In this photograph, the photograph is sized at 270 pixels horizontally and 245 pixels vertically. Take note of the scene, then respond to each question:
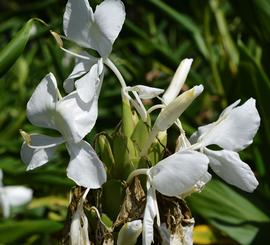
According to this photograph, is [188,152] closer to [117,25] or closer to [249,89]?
[117,25]

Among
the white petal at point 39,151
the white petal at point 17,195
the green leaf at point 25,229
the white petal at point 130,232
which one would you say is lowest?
the white petal at point 17,195

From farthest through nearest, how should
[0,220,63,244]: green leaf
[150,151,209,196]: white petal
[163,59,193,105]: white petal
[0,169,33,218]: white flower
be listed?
[0,169,33,218]: white flower < [0,220,63,244]: green leaf < [163,59,193,105]: white petal < [150,151,209,196]: white petal

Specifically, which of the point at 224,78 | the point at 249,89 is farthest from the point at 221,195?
the point at 224,78

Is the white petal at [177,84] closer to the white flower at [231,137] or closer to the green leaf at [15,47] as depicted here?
the white flower at [231,137]

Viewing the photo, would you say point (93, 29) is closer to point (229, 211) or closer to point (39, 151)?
point (39, 151)

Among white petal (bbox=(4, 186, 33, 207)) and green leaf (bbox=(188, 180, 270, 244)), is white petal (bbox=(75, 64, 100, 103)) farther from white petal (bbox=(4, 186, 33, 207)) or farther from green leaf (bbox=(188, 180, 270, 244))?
white petal (bbox=(4, 186, 33, 207))

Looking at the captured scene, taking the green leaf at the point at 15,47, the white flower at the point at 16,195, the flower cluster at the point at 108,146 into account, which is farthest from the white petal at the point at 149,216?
the white flower at the point at 16,195

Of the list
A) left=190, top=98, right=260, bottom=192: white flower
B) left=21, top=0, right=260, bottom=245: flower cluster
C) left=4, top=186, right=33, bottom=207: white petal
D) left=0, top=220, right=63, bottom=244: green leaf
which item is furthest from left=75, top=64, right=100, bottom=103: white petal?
left=4, top=186, right=33, bottom=207: white petal
